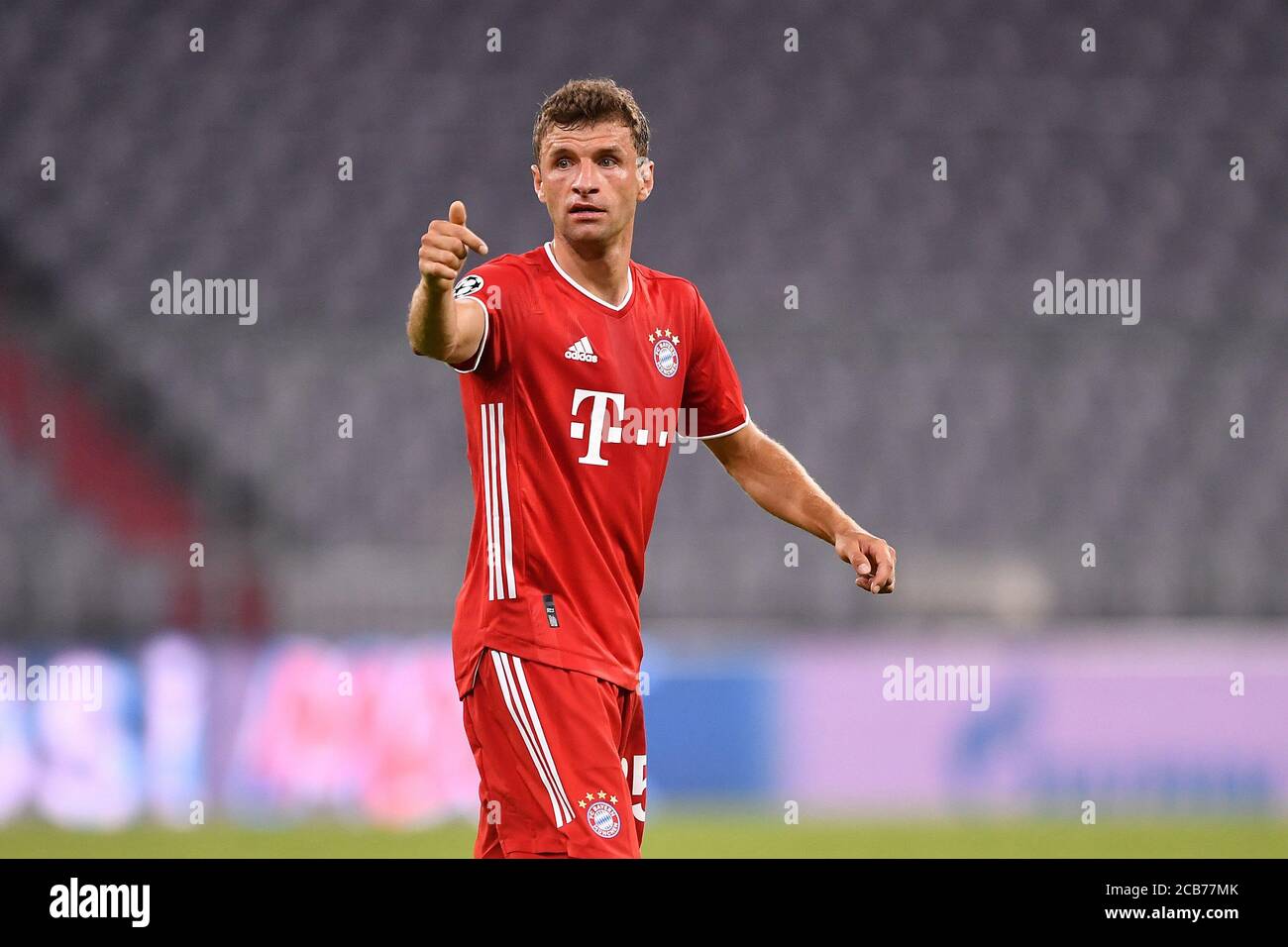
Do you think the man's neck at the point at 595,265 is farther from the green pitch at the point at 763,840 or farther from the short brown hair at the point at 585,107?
the green pitch at the point at 763,840

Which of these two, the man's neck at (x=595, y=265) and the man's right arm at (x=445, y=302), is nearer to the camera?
the man's right arm at (x=445, y=302)

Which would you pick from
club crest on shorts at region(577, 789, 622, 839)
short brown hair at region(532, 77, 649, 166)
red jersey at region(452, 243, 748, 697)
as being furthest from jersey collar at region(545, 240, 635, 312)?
club crest on shorts at region(577, 789, 622, 839)

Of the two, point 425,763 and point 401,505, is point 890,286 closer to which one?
point 401,505

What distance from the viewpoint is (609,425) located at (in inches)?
118

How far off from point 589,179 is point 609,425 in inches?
19.6

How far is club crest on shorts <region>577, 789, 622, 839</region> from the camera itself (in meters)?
2.78

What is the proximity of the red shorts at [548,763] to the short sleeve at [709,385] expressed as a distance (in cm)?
74

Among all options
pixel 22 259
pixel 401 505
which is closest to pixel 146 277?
pixel 22 259

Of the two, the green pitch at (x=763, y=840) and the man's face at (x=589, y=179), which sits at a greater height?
the man's face at (x=589, y=179)

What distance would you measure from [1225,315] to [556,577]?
5.33 metres

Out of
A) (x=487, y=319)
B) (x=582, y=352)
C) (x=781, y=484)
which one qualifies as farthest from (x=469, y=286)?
(x=781, y=484)

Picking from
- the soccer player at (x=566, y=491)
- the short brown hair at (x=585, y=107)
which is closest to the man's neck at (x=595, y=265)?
the soccer player at (x=566, y=491)

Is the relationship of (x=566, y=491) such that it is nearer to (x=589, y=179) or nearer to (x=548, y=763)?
(x=548, y=763)

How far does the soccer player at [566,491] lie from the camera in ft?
9.27
